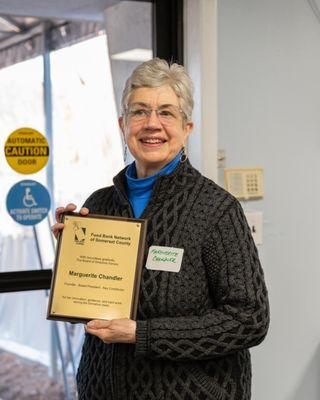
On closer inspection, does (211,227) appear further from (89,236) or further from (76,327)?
(76,327)

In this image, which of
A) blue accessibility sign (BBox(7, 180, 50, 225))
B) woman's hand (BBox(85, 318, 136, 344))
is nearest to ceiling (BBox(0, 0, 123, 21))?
blue accessibility sign (BBox(7, 180, 50, 225))

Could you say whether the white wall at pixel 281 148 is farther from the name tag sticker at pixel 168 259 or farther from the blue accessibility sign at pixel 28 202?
the name tag sticker at pixel 168 259

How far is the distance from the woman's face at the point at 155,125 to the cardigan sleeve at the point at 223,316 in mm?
249

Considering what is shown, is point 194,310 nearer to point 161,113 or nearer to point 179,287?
point 179,287

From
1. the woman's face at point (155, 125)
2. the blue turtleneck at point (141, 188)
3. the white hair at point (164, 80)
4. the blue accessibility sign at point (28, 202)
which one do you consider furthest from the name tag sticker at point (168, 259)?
the blue accessibility sign at point (28, 202)

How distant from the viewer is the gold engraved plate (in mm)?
1503

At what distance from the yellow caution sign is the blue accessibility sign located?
0.21 ft

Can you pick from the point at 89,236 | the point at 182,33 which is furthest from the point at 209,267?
the point at 182,33

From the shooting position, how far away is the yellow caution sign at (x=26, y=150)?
2215 mm

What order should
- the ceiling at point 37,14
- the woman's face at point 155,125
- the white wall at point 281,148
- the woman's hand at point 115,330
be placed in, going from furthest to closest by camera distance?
the white wall at point 281,148, the ceiling at point 37,14, the woman's face at point 155,125, the woman's hand at point 115,330

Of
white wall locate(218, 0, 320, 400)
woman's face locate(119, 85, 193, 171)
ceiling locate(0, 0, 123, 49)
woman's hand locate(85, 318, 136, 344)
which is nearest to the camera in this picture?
woman's hand locate(85, 318, 136, 344)

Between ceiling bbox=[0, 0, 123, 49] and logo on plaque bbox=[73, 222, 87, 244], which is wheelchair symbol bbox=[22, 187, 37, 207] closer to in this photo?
ceiling bbox=[0, 0, 123, 49]

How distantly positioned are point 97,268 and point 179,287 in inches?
8.9

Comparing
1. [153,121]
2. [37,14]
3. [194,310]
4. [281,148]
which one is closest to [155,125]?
[153,121]
